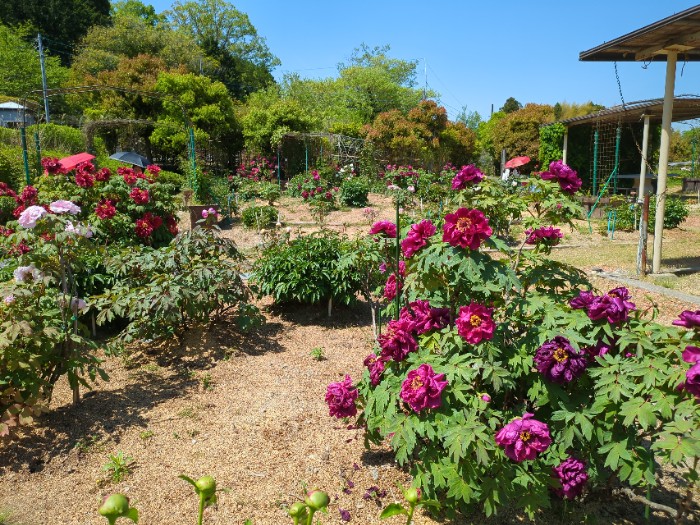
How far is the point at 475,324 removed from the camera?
2.04 m

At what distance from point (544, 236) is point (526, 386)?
2.33 feet

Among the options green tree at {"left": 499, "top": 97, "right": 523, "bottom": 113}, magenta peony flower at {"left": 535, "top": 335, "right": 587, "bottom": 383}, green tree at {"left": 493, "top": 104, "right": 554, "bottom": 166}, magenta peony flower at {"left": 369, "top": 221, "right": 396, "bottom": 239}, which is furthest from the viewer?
green tree at {"left": 499, "top": 97, "right": 523, "bottom": 113}

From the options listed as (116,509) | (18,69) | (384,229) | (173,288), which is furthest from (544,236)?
(18,69)

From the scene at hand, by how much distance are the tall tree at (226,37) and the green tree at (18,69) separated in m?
12.3

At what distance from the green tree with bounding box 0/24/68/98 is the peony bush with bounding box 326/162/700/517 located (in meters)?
27.3

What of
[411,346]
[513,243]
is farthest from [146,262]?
[513,243]

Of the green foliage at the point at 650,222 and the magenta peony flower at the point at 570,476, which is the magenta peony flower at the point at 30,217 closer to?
the magenta peony flower at the point at 570,476

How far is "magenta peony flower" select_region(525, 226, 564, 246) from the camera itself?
2.46 meters

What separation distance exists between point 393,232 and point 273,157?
18.8 m

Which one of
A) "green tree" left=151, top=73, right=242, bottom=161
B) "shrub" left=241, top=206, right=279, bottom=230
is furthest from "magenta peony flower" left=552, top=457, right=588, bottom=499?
"green tree" left=151, top=73, right=242, bottom=161

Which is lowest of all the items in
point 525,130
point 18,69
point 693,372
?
point 693,372

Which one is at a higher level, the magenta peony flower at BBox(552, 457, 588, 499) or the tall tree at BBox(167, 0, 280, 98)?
the tall tree at BBox(167, 0, 280, 98)

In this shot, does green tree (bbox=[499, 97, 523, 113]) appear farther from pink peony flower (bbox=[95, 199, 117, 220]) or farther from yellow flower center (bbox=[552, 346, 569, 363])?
yellow flower center (bbox=[552, 346, 569, 363])

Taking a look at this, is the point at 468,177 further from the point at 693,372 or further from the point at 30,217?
the point at 30,217
